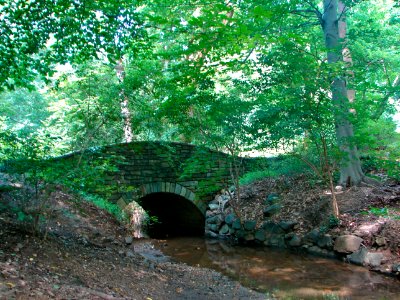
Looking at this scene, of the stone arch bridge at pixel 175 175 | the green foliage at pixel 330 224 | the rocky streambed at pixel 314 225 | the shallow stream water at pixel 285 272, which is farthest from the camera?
the stone arch bridge at pixel 175 175

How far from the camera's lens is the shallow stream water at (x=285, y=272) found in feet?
16.5

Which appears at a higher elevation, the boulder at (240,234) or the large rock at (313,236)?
the large rock at (313,236)

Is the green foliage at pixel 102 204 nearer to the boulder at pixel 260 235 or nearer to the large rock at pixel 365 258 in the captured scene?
the boulder at pixel 260 235

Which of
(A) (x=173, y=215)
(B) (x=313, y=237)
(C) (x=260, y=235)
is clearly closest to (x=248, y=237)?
(C) (x=260, y=235)

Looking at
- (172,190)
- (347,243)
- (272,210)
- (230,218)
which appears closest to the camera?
(347,243)

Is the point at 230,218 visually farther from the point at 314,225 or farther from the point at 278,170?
the point at 314,225

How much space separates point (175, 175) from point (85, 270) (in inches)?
264

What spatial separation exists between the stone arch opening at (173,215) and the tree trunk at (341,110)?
4691 millimetres

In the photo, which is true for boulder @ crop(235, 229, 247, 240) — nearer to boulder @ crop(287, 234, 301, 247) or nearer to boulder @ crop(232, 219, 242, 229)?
boulder @ crop(232, 219, 242, 229)

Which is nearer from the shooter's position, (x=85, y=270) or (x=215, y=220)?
(x=85, y=270)

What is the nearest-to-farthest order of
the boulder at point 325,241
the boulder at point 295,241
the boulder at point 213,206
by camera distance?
the boulder at point 325,241 < the boulder at point 295,241 < the boulder at point 213,206

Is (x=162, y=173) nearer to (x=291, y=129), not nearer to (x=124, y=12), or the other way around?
(x=291, y=129)

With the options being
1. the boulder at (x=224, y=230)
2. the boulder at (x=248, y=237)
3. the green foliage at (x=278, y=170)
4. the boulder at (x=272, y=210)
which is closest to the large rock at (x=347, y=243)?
the boulder at (x=272, y=210)

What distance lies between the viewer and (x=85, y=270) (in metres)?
3.90
